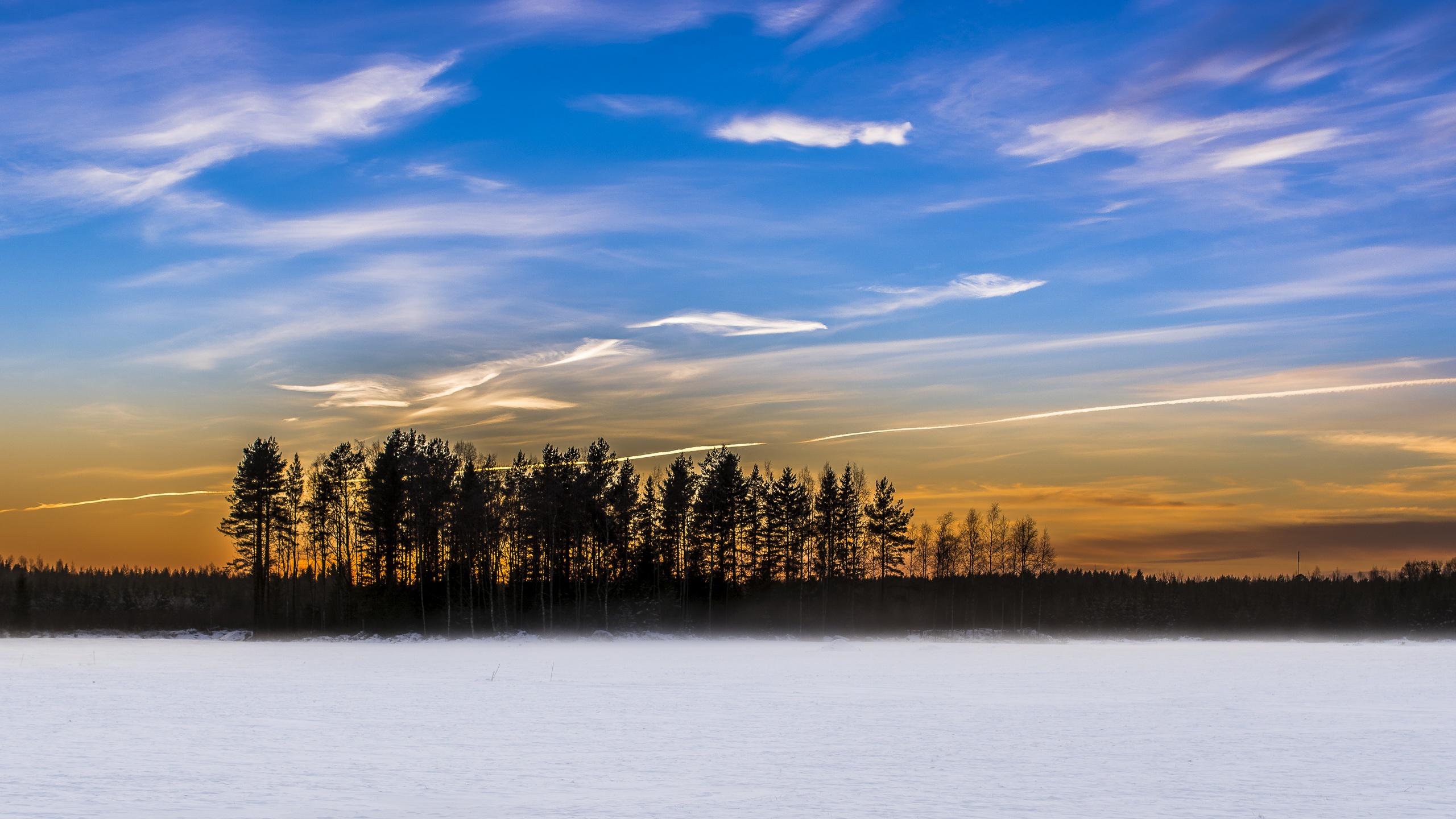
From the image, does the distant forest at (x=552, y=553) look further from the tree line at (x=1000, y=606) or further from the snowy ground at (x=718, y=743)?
the snowy ground at (x=718, y=743)

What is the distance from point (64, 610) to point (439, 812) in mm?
116149

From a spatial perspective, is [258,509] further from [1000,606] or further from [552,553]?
[1000,606]

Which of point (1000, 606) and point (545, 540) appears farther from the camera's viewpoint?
point (1000, 606)

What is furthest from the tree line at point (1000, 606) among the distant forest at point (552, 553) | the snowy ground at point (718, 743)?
the snowy ground at point (718, 743)

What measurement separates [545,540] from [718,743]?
215ft

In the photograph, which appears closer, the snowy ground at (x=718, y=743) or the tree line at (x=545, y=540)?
the snowy ground at (x=718, y=743)

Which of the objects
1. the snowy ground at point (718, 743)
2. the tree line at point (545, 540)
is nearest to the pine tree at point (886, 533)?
the tree line at point (545, 540)

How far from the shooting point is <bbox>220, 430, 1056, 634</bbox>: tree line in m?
78.8

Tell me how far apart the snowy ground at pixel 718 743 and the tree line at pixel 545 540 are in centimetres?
4023

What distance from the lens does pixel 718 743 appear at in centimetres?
1852

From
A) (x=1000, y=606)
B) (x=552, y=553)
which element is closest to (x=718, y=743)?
(x=552, y=553)

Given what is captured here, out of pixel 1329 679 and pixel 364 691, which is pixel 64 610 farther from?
pixel 1329 679

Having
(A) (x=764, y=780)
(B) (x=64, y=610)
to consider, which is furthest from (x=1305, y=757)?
(B) (x=64, y=610)

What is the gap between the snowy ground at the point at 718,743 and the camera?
43.0ft
